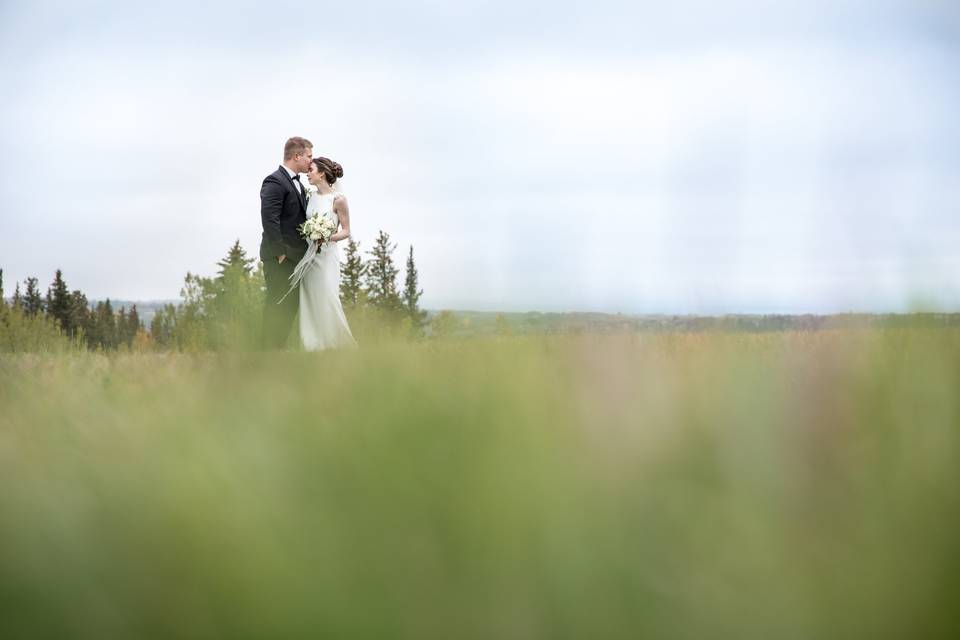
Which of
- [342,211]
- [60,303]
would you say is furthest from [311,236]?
[60,303]

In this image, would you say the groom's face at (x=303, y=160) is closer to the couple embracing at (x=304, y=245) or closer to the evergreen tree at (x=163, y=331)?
the couple embracing at (x=304, y=245)

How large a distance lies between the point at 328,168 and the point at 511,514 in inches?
395

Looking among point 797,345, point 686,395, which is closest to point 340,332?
point 797,345

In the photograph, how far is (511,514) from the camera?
99cm

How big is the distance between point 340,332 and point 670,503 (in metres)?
9.35

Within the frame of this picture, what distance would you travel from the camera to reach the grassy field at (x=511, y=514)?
903 mm

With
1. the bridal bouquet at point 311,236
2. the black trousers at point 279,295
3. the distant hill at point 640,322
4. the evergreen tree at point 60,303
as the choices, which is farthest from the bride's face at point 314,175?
the evergreen tree at point 60,303

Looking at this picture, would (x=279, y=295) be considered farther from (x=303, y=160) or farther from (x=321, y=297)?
(x=303, y=160)

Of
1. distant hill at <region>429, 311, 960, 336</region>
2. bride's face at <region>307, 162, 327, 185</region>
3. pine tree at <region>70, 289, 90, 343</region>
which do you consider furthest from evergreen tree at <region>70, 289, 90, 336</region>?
distant hill at <region>429, 311, 960, 336</region>

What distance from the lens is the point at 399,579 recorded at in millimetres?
938

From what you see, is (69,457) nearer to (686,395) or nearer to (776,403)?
(686,395)

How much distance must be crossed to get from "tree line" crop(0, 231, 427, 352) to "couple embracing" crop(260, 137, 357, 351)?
1.36ft

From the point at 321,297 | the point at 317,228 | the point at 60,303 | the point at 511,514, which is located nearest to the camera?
the point at 511,514

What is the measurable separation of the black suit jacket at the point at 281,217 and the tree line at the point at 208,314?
21.2 inches
